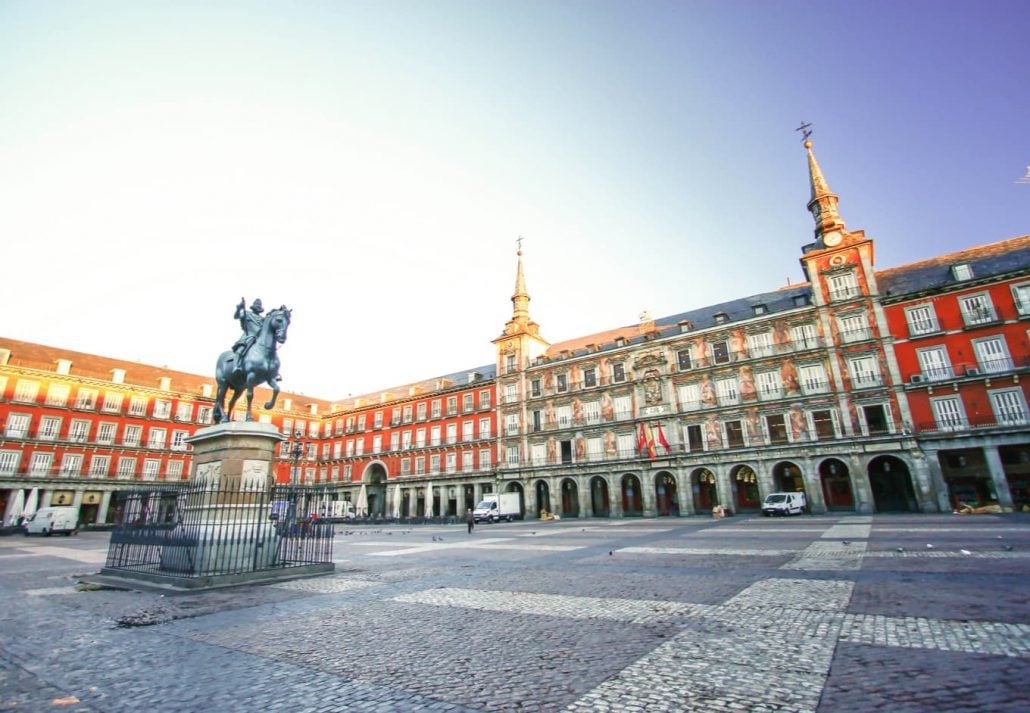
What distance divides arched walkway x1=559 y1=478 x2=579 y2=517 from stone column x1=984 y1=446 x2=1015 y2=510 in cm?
2388

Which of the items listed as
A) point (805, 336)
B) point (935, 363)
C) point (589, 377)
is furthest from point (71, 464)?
point (935, 363)

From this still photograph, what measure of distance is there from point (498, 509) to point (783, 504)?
18.6 meters

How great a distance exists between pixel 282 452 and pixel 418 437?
18.2 metres

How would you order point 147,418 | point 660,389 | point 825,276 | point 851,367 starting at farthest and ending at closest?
1. point 147,418
2. point 660,389
3. point 825,276
4. point 851,367

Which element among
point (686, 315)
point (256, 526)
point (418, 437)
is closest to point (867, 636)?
point (256, 526)

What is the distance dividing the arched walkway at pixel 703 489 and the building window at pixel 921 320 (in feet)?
46.3

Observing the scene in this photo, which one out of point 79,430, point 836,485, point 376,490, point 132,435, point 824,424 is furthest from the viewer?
point 376,490

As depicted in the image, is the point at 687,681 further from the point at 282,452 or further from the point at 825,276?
the point at 282,452

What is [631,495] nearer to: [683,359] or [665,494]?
[665,494]

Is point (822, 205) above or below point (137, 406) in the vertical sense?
above

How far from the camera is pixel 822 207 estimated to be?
32.6 metres

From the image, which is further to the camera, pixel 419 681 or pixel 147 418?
pixel 147 418

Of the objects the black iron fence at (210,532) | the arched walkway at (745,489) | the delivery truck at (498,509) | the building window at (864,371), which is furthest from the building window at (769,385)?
the black iron fence at (210,532)

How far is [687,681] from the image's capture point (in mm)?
3660
